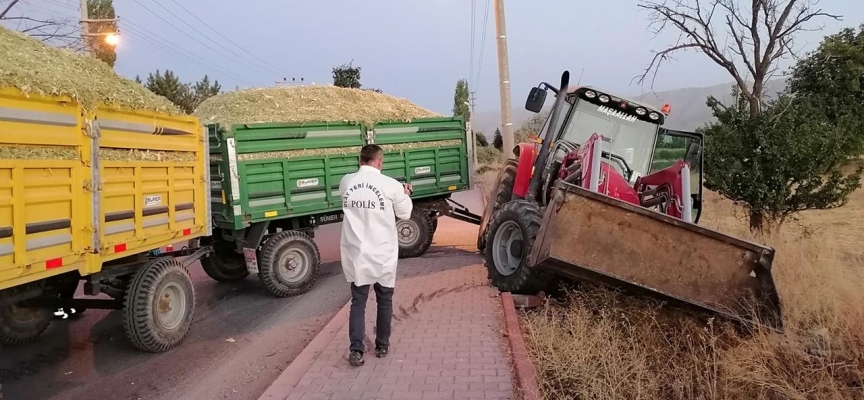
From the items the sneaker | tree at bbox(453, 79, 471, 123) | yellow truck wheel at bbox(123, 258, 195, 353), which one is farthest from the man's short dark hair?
tree at bbox(453, 79, 471, 123)

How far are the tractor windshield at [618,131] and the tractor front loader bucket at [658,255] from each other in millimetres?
2807

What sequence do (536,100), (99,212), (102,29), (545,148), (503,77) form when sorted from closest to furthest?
(99,212) < (536,100) < (545,148) < (503,77) < (102,29)

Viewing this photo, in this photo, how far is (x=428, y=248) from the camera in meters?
10.7

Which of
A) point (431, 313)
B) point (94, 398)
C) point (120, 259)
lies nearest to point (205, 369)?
point (94, 398)

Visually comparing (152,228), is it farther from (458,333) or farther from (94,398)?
(458,333)

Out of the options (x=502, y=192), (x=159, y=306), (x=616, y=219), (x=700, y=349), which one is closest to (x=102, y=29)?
(x=502, y=192)

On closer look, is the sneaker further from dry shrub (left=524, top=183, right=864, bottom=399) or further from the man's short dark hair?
the man's short dark hair

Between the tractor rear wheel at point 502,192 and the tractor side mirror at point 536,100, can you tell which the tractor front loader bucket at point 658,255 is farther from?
the tractor rear wheel at point 502,192

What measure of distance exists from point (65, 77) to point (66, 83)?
208 millimetres

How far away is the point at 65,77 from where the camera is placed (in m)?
4.99

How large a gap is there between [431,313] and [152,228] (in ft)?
9.17

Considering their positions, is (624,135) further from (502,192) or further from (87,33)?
(87,33)

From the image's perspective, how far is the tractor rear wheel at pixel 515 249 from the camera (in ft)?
20.9

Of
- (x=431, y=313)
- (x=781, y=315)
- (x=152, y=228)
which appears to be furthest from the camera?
(x=431, y=313)
